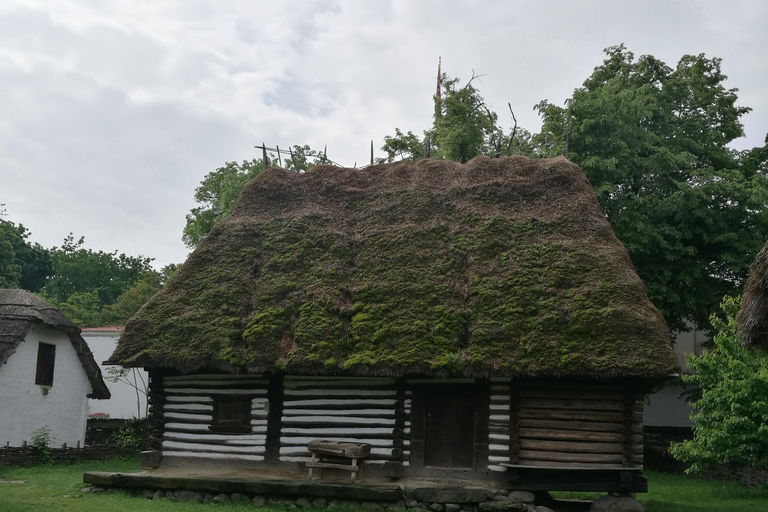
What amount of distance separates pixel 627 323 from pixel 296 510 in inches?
268

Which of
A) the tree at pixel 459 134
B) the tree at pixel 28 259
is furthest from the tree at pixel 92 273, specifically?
the tree at pixel 459 134

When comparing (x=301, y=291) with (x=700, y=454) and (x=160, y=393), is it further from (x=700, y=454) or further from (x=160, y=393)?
(x=700, y=454)

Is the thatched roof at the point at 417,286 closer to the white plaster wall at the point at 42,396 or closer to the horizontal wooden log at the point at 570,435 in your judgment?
the horizontal wooden log at the point at 570,435

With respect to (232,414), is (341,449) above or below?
below

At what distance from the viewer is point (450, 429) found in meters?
14.3

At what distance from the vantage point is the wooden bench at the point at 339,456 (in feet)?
45.2

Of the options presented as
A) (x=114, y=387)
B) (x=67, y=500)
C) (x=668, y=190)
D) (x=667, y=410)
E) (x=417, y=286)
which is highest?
A: (x=668, y=190)

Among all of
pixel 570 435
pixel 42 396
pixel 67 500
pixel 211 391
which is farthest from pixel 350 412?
pixel 42 396

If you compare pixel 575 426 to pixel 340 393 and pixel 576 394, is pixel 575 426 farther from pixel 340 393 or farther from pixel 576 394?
pixel 340 393

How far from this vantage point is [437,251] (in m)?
15.9

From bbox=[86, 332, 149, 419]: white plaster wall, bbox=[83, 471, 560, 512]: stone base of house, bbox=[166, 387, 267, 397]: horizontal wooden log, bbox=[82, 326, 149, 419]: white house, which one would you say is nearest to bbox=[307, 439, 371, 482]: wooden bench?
bbox=[83, 471, 560, 512]: stone base of house

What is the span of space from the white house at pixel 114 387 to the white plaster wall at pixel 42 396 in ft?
21.3

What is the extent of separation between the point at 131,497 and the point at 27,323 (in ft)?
29.2

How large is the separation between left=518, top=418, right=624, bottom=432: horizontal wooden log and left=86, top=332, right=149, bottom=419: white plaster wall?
2059 cm
